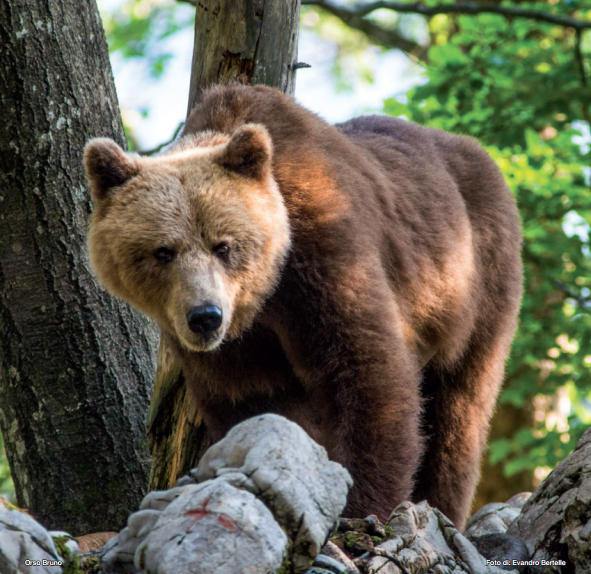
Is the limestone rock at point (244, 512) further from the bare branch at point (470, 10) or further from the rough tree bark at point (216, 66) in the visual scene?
the bare branch at point (470, 10)

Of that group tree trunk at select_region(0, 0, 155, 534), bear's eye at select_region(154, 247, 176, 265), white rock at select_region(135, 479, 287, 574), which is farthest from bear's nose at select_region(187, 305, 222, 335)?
tree trunk at select_region(0, 0, 155, 534)

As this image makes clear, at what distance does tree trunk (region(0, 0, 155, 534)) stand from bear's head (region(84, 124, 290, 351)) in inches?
17.7

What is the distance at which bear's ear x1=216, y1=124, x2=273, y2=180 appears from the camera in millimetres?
4355

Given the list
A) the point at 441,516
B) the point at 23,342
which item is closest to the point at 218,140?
the point at 23,342

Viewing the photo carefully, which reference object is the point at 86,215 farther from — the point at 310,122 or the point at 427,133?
the point at 427,133

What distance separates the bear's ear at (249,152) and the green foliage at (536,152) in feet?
14.6

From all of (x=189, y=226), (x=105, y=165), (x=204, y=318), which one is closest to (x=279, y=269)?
(x=189, y=226)

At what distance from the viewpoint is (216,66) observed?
17.9ft

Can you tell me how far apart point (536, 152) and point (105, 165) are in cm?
589

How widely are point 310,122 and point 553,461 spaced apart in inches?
195

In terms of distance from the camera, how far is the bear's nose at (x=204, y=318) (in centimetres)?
395

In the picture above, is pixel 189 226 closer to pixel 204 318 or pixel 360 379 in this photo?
pixel 204 318

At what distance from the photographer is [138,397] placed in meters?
5.33

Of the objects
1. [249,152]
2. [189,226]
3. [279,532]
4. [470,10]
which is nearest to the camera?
[279,532]
